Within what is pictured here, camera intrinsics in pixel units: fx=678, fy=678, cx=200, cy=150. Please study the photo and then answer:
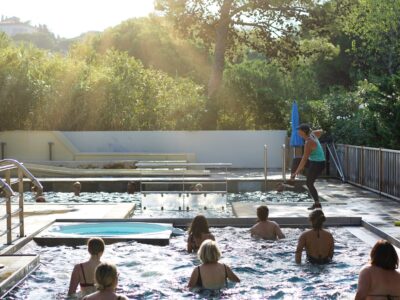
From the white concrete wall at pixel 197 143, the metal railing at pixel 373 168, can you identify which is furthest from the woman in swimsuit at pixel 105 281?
the white concrete wall at pixel 197 143

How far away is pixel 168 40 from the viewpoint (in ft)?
178

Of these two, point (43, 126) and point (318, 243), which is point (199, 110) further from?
point (318, 243)

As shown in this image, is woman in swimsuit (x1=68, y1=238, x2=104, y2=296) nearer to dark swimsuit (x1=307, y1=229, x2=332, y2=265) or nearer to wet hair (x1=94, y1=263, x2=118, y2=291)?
wet hair (x1=94, y1=263, x2=118, y2=291)

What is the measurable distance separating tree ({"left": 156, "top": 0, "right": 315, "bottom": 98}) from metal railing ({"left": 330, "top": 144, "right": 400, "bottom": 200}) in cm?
1198

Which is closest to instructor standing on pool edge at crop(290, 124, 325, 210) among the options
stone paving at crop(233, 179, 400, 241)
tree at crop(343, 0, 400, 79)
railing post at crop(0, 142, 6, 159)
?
stone paving at crop(233, 179, 400, 241)

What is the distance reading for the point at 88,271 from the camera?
24.5 feet

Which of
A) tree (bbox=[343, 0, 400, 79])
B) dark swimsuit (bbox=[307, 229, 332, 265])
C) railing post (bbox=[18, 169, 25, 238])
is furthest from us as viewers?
tree (bbox=[343, 0, 400, 79])

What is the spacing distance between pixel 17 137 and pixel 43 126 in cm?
143

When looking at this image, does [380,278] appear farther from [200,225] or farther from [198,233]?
[198,233]

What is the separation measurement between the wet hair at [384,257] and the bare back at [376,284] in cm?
5

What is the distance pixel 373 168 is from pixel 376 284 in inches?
484

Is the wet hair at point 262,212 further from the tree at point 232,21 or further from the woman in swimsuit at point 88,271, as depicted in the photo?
the tree at point 232,21

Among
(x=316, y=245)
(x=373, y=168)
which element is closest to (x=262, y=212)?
(x=316, y=245)

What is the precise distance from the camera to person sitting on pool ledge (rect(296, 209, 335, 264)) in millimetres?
9250
